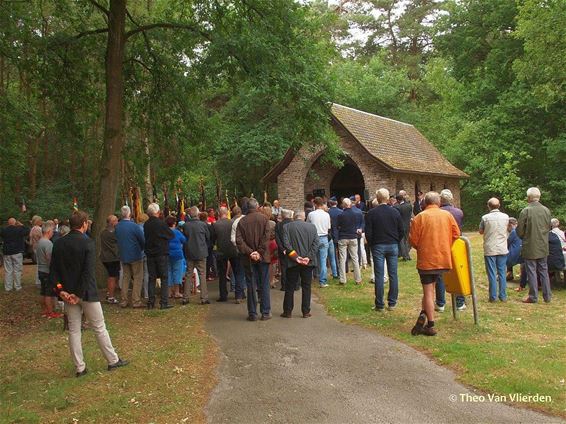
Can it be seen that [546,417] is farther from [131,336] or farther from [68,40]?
[68,40]

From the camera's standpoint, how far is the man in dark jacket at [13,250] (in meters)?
13.2

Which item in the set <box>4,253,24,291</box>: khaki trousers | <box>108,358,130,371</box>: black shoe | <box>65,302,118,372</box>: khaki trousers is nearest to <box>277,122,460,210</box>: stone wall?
<box>4,253,24,291</box>: khaki trousers

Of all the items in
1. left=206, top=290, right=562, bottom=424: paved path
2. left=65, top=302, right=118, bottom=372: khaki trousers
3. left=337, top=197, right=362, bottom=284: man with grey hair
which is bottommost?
left=206, top=290, right=562, bottom=424: paved path

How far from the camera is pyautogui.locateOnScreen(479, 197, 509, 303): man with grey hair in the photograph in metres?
9.43

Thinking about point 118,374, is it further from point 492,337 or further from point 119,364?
point 492,337

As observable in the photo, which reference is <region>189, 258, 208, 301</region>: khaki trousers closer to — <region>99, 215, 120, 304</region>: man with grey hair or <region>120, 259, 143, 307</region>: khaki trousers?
<region>120, 259, 143, 307</region>: khaki trousers

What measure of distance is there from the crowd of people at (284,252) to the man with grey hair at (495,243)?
2cm

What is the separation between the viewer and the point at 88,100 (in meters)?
14.4

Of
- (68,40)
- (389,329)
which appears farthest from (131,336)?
(68,40)

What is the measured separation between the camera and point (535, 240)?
9.45m

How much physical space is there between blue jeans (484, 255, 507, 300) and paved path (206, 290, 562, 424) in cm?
315

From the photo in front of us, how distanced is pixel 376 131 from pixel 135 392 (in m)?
22.6

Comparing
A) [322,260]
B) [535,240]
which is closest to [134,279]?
[322,260]

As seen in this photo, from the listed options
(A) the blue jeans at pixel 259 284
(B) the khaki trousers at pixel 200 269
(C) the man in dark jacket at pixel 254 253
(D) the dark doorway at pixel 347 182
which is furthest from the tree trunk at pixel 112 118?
(D) the dark doorway at pixel 347 182
